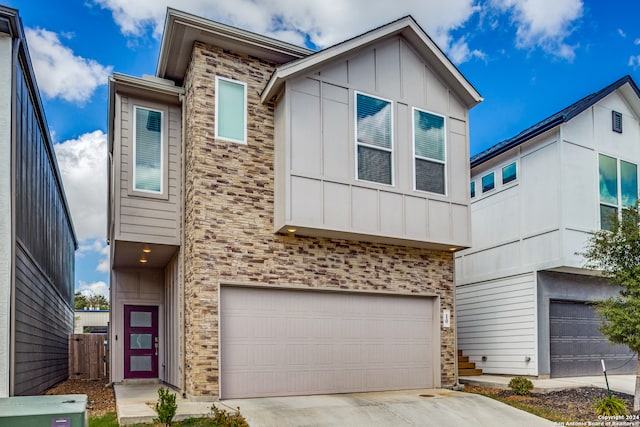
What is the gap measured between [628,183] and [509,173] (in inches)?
131

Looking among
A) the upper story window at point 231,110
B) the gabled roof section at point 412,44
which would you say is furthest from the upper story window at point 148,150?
the gabled roof section at point 412,44

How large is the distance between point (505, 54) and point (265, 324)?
16546mm

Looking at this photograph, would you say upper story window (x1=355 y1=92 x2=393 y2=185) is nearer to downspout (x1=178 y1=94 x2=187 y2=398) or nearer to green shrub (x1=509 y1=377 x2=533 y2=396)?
downspout (x1=178 y1=94 x2=187 y2=398)

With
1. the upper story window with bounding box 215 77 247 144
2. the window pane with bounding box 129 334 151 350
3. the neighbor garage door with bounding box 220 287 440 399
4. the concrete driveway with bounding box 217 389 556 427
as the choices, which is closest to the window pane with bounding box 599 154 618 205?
the neighbor garage door with bounding box 220 287 440 399

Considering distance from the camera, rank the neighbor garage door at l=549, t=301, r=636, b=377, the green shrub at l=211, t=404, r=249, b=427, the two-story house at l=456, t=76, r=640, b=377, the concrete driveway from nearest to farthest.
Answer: the green shrub at l=211, t=404, r=249, b=427 < the concrete driveway < the two-story house at l=456, t=76, r=640, b=377 < the neighbor garage door at l=549, t=301, r=636, b=377

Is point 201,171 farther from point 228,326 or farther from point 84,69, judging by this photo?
point 84,69

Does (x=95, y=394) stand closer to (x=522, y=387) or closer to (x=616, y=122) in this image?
(x=522, y=387)

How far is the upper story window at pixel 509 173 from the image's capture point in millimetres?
16438

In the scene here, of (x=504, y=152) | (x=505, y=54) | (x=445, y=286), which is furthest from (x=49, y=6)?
(x=505, y=54)

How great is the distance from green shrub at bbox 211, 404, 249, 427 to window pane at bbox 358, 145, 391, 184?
5398mm

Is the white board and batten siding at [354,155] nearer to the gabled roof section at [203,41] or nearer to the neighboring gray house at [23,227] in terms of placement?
the gabled roof section at [203,41]

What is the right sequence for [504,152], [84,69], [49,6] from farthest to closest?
1. [84,69]
2. [504,152]
3. [49,6]

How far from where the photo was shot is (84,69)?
64.2ft

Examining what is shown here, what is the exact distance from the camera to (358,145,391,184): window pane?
11.9 meters
